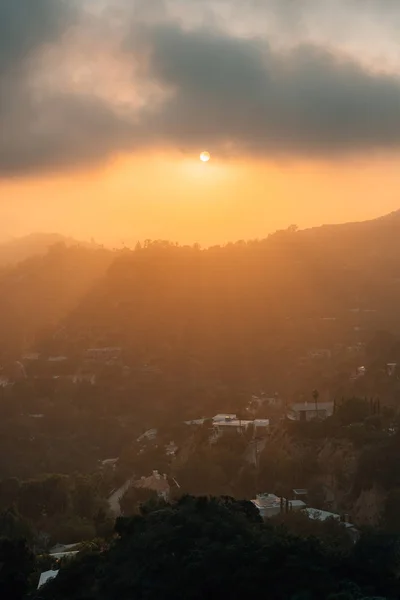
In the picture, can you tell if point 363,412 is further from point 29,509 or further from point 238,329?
point 238,329

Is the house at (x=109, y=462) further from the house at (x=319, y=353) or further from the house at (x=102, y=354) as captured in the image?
the house at (x=102, y=354)

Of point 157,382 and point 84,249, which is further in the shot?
point 84,249

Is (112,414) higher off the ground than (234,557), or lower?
lower

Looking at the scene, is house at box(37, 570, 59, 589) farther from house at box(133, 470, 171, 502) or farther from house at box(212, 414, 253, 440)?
house at box(212, 414, 253, 440)

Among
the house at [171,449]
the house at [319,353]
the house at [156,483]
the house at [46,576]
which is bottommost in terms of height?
the house at [171,449]

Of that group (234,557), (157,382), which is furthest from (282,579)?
(157,382)

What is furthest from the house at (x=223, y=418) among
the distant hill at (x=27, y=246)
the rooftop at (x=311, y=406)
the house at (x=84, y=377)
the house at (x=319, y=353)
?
the distant hill at (x=27, y=246)

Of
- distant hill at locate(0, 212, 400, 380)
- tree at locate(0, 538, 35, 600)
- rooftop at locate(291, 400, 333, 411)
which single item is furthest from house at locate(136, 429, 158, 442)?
tree at locate(0, 538, 35, 600)
